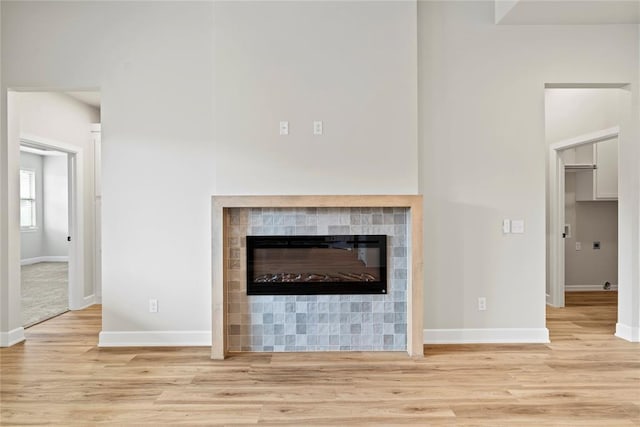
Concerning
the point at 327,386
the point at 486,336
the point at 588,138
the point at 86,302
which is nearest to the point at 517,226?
the point at 486,336

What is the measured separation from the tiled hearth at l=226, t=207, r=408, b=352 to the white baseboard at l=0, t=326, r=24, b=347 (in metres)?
1.99

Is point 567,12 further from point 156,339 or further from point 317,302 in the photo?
point 156,339

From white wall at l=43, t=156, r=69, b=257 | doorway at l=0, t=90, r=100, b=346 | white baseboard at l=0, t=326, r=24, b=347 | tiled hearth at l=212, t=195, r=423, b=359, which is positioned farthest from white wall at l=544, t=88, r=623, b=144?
white wall at l=43, t=156, r=69, b=257

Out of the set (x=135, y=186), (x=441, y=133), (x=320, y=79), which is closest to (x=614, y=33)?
(x=441, y=133)

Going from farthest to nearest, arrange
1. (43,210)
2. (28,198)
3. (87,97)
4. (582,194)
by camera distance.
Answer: (43,210) < (28,198) < (582,194) < (87,97)

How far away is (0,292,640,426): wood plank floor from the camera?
2.45 meters

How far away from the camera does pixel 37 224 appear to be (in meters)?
10.3

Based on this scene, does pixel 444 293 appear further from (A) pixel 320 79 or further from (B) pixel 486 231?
(A) pixel 320 79

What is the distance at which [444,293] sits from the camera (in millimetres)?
3779

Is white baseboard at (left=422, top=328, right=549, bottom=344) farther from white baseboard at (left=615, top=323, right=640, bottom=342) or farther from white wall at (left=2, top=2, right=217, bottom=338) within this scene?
white wall at (left=2, top=2, right=217, bottom=338)

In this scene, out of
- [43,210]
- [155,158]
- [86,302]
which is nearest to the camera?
[155,158]

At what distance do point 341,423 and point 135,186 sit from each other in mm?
2608

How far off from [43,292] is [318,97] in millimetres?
5280

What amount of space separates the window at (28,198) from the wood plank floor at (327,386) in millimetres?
7567
